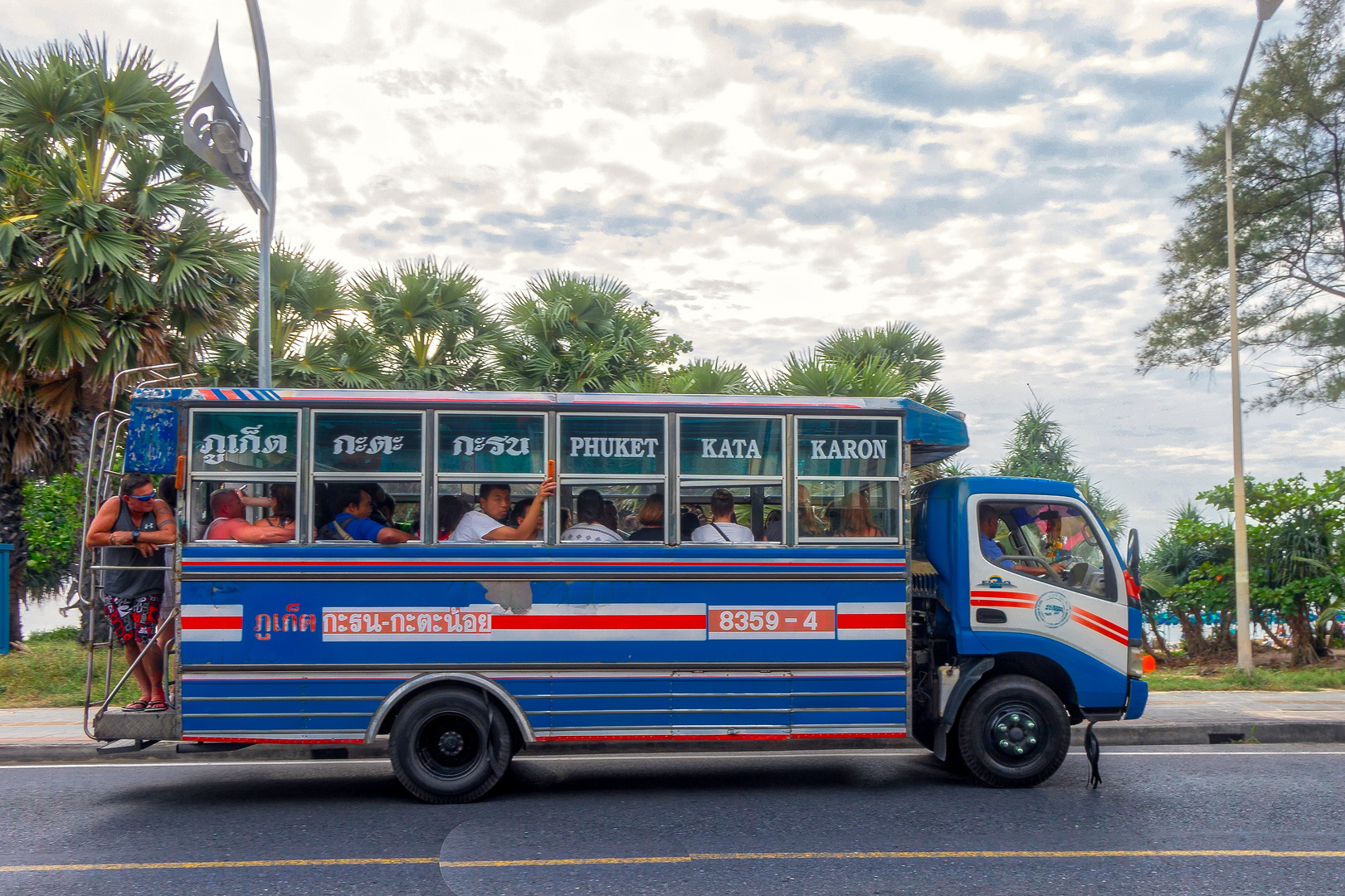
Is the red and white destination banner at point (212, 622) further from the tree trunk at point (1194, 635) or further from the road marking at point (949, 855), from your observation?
the tree trunk at point (1194, 635)

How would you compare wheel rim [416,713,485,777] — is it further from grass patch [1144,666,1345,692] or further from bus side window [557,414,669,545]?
grass patch [1144,666,1345,692]

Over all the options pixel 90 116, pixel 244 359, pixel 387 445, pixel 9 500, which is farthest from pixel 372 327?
pixel 387 445

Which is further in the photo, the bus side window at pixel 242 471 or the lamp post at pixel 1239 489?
the lamp post at pixel 1239 489

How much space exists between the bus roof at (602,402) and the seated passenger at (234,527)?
0.70 meters

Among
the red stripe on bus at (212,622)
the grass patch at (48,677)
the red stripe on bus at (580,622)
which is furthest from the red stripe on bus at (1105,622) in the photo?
the grass patch at (48,677)

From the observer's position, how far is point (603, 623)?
22.4ft

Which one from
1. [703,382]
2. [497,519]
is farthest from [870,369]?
[497,519]

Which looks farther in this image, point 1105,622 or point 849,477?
point 1105,622

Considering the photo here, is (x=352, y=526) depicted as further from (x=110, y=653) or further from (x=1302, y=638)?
(x=1302, y=638)

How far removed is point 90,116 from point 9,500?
6.17 meters

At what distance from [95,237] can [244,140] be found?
3.58m

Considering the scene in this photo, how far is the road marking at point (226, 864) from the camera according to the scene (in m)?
5.34

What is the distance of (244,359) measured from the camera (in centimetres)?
1425

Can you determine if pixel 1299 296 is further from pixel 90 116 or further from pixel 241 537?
pixel 90 116
